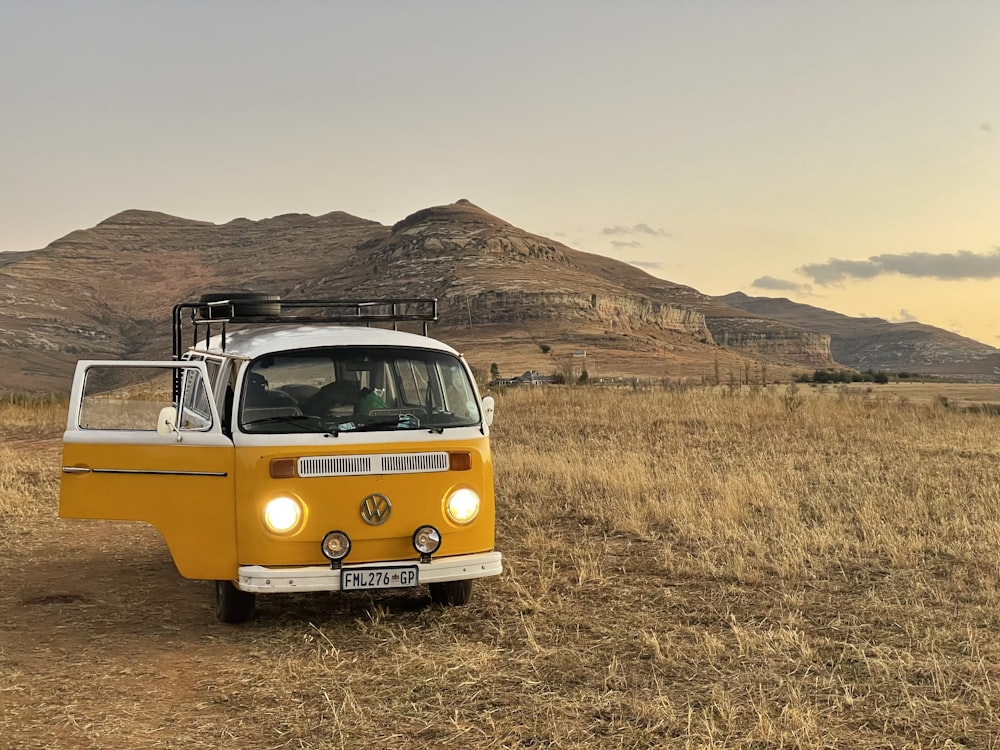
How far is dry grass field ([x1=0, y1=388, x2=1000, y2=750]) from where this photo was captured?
4.58m

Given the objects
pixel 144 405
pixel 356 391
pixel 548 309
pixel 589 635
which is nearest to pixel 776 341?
pixel 548 309

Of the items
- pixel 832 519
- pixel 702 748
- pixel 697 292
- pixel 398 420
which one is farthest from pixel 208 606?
pixel 697 292

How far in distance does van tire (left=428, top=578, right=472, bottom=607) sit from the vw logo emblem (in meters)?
1.02

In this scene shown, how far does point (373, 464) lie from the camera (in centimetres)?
618

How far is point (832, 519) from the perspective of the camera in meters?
9.67

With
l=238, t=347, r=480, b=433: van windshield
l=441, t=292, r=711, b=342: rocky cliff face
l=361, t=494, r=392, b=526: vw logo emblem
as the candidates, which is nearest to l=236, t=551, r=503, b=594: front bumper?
l=361, t=494, r=392, b=526: vw logo emblem

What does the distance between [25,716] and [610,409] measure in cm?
1853

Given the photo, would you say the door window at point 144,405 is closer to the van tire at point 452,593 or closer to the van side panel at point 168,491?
the van side panel at point 168,491

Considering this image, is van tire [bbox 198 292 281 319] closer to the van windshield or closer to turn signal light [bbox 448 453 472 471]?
the van windshield

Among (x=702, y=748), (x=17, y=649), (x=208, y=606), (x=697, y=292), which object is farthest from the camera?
(x=697, y=292)

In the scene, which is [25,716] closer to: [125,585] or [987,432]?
[125,585]

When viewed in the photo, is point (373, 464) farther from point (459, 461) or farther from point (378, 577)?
point (378, 577)

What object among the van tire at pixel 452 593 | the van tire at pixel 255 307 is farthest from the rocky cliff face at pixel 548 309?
the van tire at pixel 452 593

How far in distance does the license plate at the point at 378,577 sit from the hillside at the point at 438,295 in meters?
75.4
